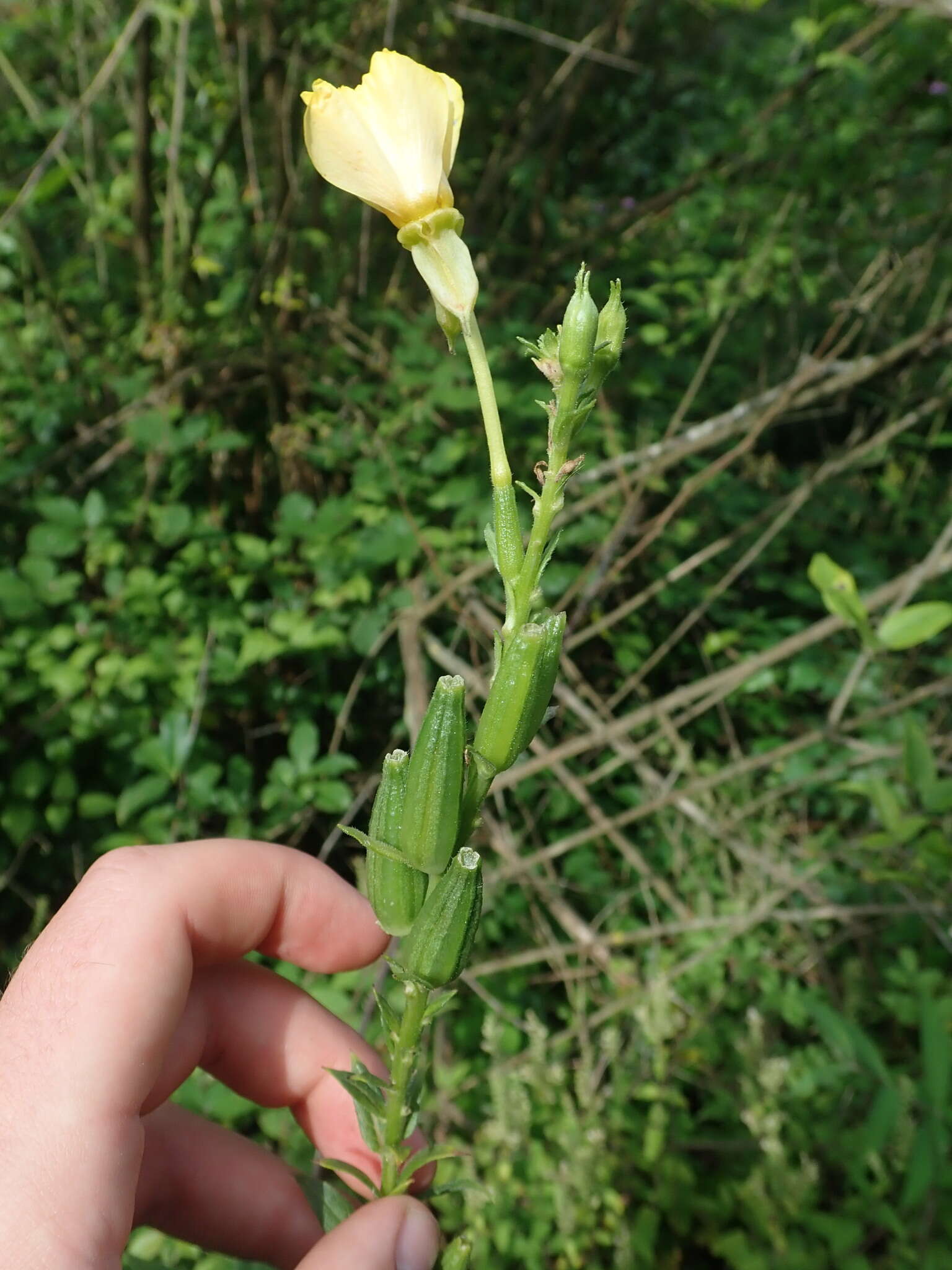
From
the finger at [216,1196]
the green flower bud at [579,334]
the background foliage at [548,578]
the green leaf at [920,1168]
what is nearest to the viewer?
the green flower bud at [579,334]

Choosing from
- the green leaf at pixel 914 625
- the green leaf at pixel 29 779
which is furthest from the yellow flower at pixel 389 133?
the green leaf at pixel 29 779

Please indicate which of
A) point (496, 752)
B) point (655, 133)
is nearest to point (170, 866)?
point (496, 752)

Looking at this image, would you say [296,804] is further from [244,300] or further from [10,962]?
[244,300]

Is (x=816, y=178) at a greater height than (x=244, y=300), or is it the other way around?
(x=244, y=300)

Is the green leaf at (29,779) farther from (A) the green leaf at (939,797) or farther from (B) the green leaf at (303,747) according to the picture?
(A) the green leaf at (939,797)

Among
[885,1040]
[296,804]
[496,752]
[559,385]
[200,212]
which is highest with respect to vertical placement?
[200,212]

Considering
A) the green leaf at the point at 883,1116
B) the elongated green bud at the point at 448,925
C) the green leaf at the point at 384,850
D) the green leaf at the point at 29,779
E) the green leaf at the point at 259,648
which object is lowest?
the green leaf at the point at 883,1116

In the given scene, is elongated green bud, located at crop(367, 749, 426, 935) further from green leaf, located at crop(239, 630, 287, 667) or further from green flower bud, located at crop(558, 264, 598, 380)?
green leaf, located at crop(239, 630, 287, 667)
